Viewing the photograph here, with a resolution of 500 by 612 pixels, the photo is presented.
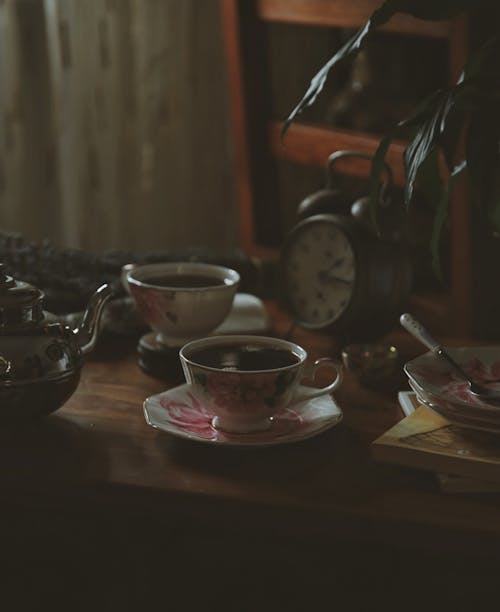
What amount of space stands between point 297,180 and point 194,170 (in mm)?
303

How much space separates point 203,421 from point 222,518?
0.15 meters

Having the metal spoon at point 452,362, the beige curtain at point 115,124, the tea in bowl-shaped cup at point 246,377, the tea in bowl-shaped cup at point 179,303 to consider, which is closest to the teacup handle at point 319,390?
the tea in bowl-shaped cup at point 246,377

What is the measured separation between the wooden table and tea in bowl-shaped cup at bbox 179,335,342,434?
4 centimetres

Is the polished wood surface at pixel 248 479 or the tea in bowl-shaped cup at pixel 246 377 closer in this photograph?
the polished wood surface at pixel 248 479

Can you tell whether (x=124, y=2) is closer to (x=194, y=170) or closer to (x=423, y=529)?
(x=194, y=170)

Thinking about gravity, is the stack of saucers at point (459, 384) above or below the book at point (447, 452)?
above

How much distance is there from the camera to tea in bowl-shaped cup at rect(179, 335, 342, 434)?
983mm

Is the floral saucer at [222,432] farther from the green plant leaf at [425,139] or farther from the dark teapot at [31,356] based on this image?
the green plant leaf at [425,139]

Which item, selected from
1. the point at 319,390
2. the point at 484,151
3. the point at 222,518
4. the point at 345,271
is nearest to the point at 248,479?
the point at 222,518

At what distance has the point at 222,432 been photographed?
101 cm

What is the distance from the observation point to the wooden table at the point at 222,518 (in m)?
0.88

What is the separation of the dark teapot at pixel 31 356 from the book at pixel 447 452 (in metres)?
0.33

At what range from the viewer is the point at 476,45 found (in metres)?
1.54

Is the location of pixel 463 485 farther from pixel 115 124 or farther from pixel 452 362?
pixel 115 124
